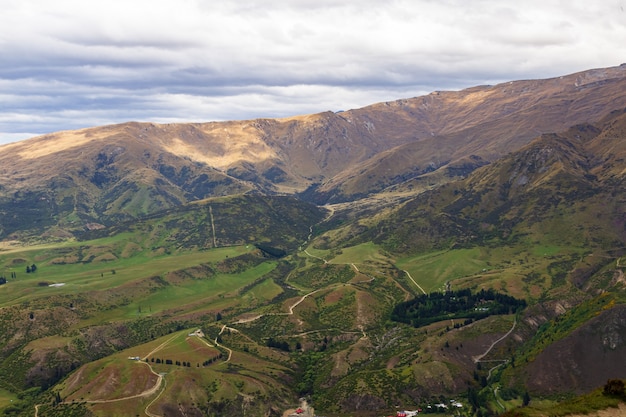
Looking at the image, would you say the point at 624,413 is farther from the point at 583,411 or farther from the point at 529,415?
the point at 529,415

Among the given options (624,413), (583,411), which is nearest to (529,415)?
(583,411)
